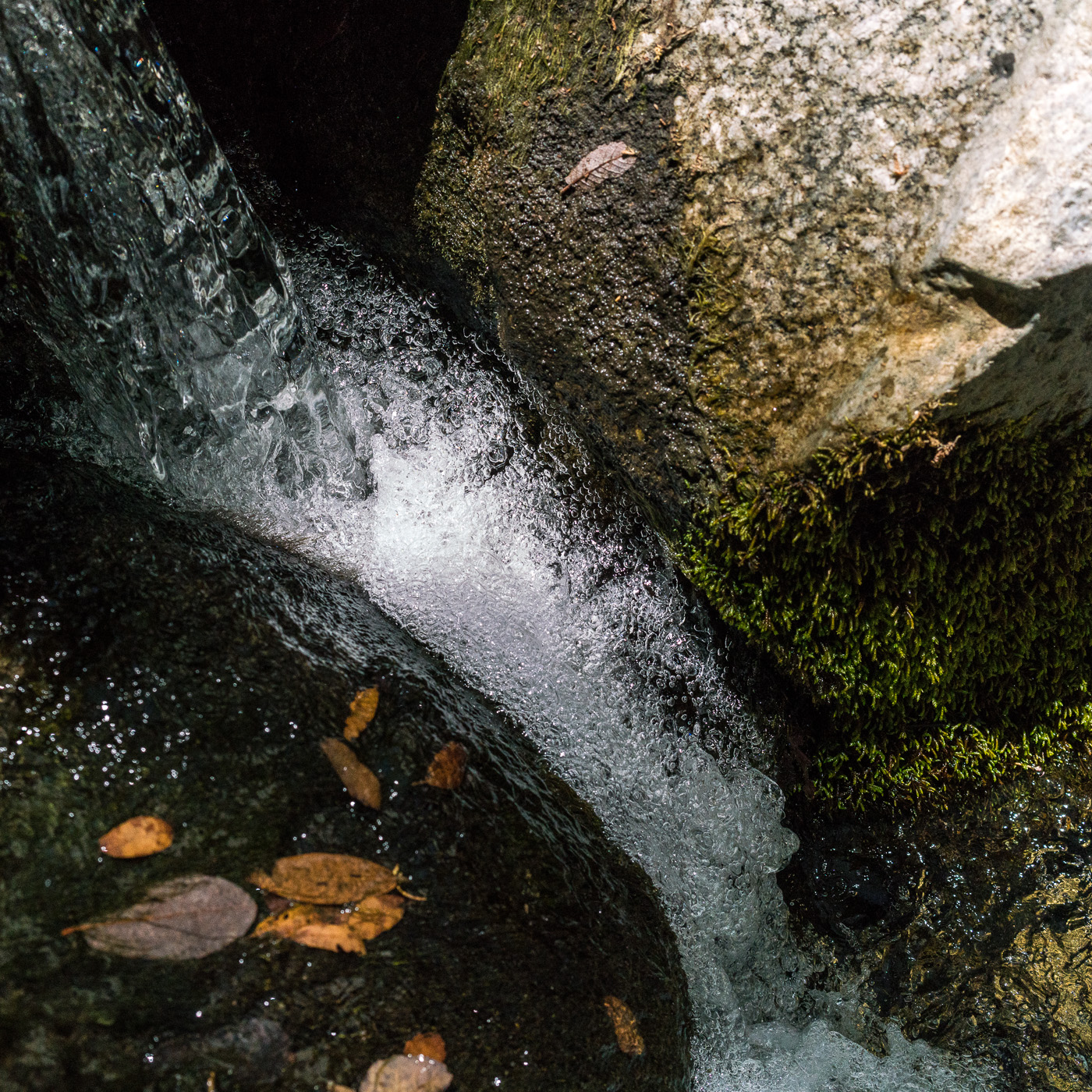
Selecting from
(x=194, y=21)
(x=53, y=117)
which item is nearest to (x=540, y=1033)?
(x=53, y=117)

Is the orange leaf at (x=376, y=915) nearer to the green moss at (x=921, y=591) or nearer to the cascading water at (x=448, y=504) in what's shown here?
the cascading water at (x=448, y=504)

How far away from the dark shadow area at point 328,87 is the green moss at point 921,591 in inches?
65.0

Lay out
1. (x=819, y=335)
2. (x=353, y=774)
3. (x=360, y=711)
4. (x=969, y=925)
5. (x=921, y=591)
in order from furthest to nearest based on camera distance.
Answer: (x=969, y=925)
(x=921, y=591)
(x=819, y=335)
(x=360, y=711)
(x=353, y=774)

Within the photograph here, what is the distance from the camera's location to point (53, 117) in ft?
6.73

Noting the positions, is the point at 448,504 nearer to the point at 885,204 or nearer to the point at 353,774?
the point at 353,774

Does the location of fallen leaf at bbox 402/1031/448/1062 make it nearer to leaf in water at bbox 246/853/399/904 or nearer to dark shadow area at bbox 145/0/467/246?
leaf in water at bbox 246/853/399/904

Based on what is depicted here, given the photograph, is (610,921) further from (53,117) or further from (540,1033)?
(53,117)

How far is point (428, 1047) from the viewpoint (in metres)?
1.62

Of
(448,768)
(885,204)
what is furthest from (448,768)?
(885,204)

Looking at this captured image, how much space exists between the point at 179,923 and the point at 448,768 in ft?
2.10

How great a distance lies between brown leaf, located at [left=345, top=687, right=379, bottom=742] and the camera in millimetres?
1887

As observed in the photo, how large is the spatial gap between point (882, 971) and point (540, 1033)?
1360 millimetres

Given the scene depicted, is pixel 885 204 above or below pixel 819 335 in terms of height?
above

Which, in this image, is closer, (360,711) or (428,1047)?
(428,1047)
